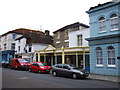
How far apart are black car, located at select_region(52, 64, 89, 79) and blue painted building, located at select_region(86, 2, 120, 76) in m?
3.61

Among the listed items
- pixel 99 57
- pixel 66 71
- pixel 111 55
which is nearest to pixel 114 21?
pixel 111 55

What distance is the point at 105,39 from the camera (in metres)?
18.4

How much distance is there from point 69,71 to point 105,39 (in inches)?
231

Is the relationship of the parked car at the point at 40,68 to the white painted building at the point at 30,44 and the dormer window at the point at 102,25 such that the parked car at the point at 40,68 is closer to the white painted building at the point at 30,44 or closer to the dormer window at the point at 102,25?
the dormer window at the point at 102,25

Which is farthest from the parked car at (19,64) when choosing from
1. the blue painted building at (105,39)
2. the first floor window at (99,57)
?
the first floor window at (99,57)

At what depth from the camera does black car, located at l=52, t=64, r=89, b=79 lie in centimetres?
1554

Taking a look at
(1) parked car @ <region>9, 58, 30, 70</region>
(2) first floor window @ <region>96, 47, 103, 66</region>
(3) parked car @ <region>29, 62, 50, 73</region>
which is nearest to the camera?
(2) first floor window @ <region>96, 47, 103, 66</region>

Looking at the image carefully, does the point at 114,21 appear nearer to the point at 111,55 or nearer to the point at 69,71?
the point at 111,55

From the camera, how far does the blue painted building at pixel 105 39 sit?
17.4 metres

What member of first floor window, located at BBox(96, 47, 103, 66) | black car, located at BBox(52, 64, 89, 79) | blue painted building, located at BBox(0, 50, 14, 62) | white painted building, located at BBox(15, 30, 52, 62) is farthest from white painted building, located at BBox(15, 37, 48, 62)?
first floor window, located at BBox(96, 47, 103, 66)

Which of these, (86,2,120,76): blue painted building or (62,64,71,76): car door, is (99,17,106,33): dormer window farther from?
(62,64,71,76): car door

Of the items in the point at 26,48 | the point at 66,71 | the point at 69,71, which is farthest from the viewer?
the point at 26,48

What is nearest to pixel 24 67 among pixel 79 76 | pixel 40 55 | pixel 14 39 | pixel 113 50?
pixel 40 55

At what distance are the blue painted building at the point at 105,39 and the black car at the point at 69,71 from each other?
3.61 metres
